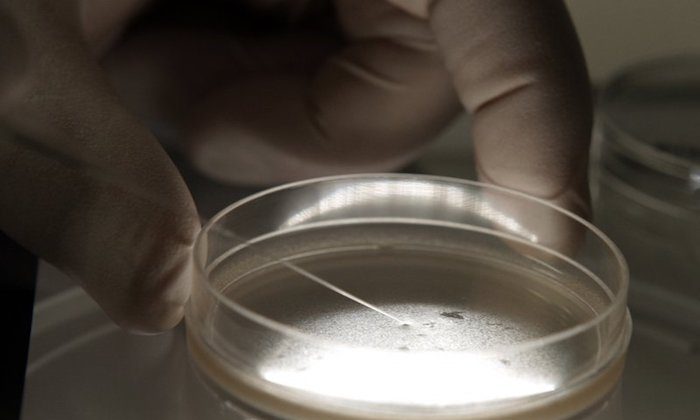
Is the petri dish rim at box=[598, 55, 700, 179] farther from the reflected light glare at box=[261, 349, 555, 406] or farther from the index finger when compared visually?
the reflected light glare at box=[261, 349, 555, 406]

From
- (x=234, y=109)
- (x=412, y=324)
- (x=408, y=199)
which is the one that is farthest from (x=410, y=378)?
(x=234, y=109)

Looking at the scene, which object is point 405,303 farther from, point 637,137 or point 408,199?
point 637,137

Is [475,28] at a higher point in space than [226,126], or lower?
higher

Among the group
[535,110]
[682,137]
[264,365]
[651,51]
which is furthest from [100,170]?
[651,51]

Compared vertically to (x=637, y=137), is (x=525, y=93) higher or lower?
higher

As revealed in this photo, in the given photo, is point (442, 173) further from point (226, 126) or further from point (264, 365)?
Answer: point (264, 365)

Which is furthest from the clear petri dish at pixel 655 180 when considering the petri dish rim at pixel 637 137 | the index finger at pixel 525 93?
the index finger at pixel 525 93
